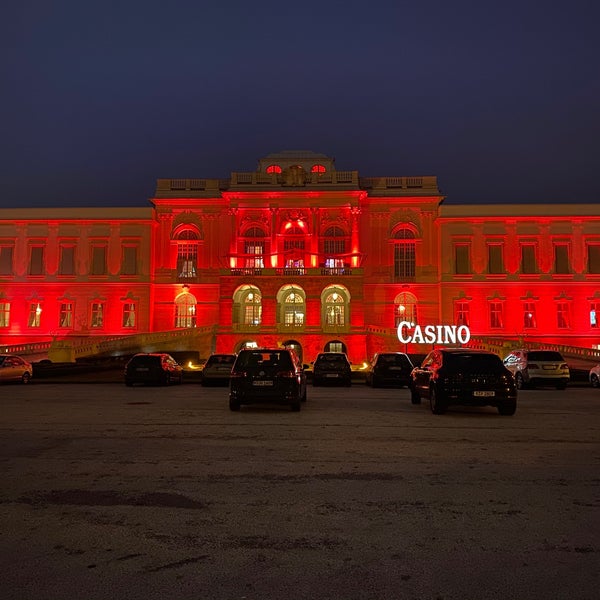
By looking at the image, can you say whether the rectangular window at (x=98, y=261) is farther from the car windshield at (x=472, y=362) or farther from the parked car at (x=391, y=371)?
the car windshield at (x=472, y=362)

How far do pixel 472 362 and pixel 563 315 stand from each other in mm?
43855

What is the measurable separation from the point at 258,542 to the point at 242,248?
171 feet

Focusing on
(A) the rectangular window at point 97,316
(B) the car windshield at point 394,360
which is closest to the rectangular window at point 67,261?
(A) the rectangular window at point 97,316

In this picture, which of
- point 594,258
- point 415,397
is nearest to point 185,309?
point 594,258

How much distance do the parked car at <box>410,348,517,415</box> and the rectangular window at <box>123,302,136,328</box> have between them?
45259 mm

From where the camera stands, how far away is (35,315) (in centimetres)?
5578

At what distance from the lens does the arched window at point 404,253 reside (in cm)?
5578

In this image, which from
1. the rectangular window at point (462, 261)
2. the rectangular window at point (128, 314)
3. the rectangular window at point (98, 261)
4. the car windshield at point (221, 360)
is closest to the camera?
the car windshield at point (221, 360)

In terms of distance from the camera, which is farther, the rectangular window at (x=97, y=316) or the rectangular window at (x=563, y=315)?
the rectangular window at (x=97, y=316)

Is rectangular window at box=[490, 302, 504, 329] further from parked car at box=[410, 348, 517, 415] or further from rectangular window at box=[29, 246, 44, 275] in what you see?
parked car at box=[410, 348, 517, 415]

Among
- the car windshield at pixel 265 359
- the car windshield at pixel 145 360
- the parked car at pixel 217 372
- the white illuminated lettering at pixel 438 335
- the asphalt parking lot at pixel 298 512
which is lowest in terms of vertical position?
the asphalt parking lot at pixel 298 512

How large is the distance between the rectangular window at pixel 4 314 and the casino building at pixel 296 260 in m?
0.10

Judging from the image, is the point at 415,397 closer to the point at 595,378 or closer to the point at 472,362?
the point at 472,362

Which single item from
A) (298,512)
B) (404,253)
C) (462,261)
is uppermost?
(404,253)
